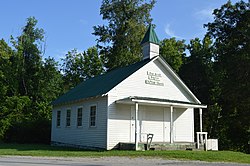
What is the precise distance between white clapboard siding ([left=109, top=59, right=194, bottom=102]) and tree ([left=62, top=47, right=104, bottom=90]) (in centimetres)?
2372

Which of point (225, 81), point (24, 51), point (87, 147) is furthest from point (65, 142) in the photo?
point (24, 51)

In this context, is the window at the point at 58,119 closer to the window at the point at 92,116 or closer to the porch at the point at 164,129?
the window at the point at 92,116

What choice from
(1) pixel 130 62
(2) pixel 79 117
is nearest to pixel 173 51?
(1) pixel 130 62

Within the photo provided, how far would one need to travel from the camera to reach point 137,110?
19.0 meters

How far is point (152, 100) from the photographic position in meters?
19.5

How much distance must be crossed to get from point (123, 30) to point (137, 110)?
70.2ft

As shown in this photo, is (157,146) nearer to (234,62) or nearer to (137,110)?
(137,110)

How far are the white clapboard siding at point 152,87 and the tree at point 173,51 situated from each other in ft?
49.3

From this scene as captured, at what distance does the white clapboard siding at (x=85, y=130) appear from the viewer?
19.4m

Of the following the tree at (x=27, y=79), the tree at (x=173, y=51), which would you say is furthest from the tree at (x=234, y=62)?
the tree at (x=27, y=79)

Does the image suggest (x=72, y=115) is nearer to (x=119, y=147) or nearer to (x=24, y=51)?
(x=119, y=147)

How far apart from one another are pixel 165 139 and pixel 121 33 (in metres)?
20.1

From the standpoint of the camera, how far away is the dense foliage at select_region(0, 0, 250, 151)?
96.2ft

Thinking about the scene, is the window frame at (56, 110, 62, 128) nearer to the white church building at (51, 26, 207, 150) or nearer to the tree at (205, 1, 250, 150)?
the white church building at (51, 26, 207, 150)
